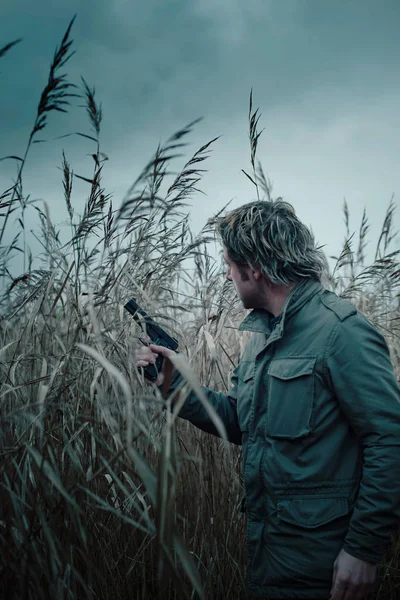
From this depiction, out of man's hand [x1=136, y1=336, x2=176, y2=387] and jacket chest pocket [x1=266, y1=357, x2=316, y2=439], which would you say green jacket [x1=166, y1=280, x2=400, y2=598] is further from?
man's hand [x1=136, y1=336, x2=176, y2=387]

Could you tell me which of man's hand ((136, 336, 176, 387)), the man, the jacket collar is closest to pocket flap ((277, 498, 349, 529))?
the man

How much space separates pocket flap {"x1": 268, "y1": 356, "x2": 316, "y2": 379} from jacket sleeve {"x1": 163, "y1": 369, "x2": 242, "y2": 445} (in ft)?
1.23

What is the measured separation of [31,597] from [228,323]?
2.15 meters

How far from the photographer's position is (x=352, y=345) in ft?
5.18

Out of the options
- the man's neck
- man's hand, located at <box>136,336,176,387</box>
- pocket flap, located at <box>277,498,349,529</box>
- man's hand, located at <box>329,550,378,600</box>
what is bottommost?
man's hand, located at <box>329,550,378,600</box>

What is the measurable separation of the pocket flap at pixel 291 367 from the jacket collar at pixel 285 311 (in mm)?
95

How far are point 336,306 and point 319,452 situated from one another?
1.62 feet

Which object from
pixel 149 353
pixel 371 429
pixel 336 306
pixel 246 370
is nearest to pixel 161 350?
pixel 149 353

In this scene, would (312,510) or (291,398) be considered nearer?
(312,510)

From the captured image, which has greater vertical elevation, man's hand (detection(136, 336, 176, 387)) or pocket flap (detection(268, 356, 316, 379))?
man's hand (detection(136, 336, 176, 387))

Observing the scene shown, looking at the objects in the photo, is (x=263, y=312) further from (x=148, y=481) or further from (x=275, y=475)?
(x=148, y=481)

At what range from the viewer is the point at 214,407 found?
6.79ft

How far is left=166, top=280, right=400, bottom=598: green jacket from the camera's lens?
58.8 inches

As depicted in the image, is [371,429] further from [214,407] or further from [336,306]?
[214,407]
